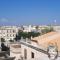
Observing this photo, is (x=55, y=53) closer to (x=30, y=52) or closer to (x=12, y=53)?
(x=30, y=52)

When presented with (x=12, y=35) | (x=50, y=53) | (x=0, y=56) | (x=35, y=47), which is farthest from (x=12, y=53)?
(x=12, y=35)

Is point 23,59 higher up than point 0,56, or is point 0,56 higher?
point 0,56

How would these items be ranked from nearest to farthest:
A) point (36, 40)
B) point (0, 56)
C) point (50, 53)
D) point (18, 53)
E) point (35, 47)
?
point (50, 53) < point (0, 56) < point (35, 47) < point (36, 40) < point (18, 53)

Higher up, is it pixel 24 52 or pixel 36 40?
pixel 36 40

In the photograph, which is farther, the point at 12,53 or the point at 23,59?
the point at 12,53

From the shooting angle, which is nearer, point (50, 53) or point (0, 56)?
point (50, 53)

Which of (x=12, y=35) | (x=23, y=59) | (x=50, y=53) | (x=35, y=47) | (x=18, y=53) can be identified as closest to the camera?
(x=50, y=53)

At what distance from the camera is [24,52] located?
12.4 m

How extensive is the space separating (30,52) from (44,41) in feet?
4.30

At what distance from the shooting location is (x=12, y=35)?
82562 mm

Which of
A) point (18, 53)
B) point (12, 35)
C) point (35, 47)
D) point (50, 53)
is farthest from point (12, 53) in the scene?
point (12, 35)

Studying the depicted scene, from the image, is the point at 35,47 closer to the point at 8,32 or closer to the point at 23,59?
the point at 23,59

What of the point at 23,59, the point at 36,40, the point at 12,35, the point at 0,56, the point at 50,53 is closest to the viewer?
the point at 50,53

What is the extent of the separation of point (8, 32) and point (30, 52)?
73548 mm
